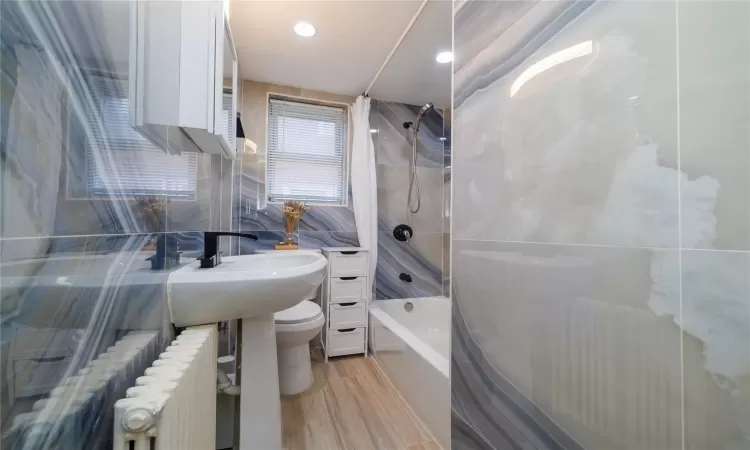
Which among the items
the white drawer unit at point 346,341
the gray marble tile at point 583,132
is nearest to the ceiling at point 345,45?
the gray marble tile at point 583,132

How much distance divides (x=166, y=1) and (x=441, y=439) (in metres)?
1.94

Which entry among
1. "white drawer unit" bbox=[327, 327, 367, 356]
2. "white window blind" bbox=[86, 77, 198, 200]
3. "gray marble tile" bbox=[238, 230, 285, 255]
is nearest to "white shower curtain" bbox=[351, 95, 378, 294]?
"white drawer unit" bbox=[327, 327, 367, 356]

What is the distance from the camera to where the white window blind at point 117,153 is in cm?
47

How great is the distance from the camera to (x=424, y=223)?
2.63 meters

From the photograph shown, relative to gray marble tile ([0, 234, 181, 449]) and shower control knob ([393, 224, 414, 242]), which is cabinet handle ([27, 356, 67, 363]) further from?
shower control knob ([393, 224, 414, 242])

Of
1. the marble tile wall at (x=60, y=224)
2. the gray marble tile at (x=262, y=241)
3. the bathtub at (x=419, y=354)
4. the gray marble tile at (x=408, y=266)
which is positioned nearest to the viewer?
the marble tile wall at (x=60, y=224)

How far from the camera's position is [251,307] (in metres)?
0.82

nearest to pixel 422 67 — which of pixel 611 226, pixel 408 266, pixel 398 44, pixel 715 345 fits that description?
pixel 398 44

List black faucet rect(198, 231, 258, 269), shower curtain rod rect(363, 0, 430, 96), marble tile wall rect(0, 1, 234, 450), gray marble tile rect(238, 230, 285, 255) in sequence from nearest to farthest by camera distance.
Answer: marble tile wall rect(0, 1, 234, 450)
black faucet rect(198, 231, 258, 269)
shower curtain rod rect(363, 0, 430, 96)
gray marble tile rect(238, 230, 285, 255)

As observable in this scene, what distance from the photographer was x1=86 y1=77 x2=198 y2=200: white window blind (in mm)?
473

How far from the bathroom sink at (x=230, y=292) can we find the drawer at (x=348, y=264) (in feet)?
3.84

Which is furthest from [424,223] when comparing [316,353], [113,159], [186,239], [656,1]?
[113,159]

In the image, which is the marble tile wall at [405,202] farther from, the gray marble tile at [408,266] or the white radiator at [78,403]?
the white radiator at [78,403]

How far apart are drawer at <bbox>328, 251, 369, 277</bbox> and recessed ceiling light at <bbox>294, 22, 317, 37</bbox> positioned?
1.43 meters
